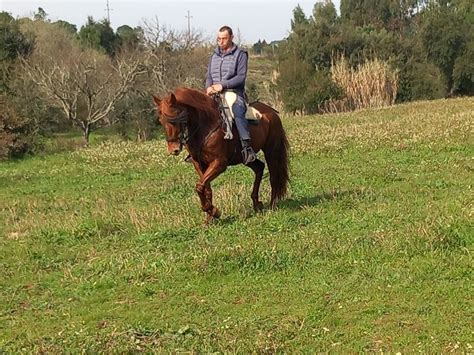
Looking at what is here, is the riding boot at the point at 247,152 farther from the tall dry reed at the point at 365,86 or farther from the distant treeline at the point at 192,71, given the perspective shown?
the tall dry reed at the point at 365,86

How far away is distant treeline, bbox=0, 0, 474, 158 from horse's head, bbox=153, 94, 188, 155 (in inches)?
808

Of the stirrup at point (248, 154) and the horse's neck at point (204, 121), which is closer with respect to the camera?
the horse's neck at point (204, 121)

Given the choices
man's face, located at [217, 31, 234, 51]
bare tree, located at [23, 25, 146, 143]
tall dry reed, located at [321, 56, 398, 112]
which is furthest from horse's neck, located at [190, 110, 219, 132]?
tall dry reed, located at [321, 56, 398, 112]

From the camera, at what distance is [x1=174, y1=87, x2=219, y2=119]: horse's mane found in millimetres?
8383

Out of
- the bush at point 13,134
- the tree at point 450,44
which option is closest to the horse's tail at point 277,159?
the bush at point 13,134

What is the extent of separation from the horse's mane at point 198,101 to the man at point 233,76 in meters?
0.29

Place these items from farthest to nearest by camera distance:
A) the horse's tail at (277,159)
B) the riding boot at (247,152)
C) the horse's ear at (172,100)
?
the horse's tail at (277,159) → the riding boot at (247,152) → the horse's ear at (172,100)

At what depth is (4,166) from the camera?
23.5 m

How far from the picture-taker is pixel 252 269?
22.6 feet

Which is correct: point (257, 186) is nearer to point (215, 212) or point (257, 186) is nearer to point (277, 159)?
point (277, 159)

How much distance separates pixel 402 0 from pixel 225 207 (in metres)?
76.6

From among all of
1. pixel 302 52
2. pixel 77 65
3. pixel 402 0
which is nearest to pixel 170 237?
pixel 77 65

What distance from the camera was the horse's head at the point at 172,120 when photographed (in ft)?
26.5

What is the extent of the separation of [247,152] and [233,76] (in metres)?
1.14
